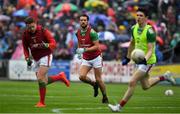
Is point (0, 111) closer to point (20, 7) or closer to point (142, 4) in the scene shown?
point (142, 4)

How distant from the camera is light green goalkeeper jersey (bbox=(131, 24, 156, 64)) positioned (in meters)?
16.6

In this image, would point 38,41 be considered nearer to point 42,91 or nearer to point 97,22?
point 42,91

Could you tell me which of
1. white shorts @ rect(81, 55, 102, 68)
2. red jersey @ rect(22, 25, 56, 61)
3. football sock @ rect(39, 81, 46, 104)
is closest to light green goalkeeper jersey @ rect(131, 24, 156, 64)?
red jersey @ rect(22, 25, 56, 61)

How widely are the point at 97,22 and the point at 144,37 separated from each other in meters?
17.1

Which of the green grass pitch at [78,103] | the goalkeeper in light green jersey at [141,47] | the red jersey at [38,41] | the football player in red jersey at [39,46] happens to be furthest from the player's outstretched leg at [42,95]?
the goalkeeper in light green jersey at [141,47]

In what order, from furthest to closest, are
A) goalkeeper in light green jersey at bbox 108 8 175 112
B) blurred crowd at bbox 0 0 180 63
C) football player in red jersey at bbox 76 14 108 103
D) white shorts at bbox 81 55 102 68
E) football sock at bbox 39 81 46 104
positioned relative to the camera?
blurred crowd at bbox 0 0 180 63
white shorts at bbox 81 55 102 68
football player in red jersey at bbox 76 14 108 103
football sock at bbox 39 81 46 104
goalkeeper in light green jersey at bbox 108 8 175 112

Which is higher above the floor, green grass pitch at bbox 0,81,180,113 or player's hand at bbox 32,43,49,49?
player's hand at bbox 32,43,49,49

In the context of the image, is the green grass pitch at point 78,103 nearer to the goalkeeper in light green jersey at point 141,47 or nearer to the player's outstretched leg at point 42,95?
the player's outstretched leg at point 42,95

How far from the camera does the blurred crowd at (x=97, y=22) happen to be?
106 feet

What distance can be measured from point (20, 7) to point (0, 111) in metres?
21.7

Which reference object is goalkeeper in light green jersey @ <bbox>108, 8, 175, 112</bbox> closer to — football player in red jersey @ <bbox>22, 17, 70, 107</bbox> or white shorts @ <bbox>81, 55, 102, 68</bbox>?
football player in red jersey @ <bbox>22, 17, 70, 107</bbox>

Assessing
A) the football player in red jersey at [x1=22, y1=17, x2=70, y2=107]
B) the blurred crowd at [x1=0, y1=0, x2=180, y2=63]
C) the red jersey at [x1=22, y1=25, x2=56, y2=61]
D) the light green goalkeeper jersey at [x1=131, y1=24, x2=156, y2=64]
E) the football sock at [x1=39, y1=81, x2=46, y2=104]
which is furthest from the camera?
the blurred crowd at [x1=0, y1=0, x2=180, y2=63]

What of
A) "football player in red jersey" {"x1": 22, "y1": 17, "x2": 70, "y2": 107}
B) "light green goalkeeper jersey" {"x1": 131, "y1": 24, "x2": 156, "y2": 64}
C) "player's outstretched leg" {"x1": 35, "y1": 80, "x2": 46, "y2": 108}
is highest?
"light green goalkeeper jersey" {"x1": 131, "y1": 24, "x2": 156, "y2": 64}

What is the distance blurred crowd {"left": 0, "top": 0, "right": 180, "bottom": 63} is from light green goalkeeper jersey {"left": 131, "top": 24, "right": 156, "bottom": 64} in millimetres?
14341
